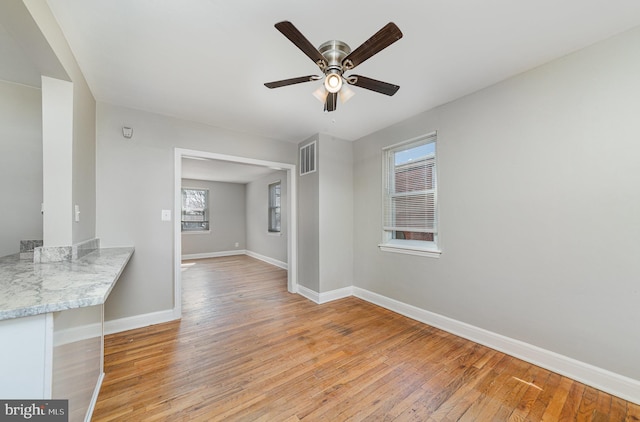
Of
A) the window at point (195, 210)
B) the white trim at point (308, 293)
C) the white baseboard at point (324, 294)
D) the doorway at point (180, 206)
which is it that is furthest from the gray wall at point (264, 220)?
the white baseboard at point (324, 294)

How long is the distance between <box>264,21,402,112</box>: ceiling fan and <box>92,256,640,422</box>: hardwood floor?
2.14 m

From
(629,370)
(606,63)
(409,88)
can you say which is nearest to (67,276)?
(409,88)

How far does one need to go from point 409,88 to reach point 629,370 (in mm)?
2707

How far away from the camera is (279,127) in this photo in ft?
11.0

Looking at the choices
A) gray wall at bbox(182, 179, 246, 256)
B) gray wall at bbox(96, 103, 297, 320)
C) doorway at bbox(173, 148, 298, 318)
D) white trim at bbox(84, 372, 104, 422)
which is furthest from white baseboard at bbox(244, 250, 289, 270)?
white trim at bbox(84, 372, 104, 422)

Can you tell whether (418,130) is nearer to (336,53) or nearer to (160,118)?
(336,53)

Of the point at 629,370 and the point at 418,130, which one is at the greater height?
the point at 418,130

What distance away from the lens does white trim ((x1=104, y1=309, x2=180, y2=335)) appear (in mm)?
2588

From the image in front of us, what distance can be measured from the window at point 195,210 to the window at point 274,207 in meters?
2.20

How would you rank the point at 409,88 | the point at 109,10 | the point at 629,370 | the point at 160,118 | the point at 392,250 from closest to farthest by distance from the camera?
the point at 109,10 → the point at 629,370 → the point at 409,88 → the point at 160,118 → the point at 392,250

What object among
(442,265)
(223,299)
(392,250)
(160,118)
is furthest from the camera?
(223,299)

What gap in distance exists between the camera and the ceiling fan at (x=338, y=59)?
129 centimetres

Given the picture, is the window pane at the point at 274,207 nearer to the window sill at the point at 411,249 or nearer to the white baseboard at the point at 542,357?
the window sill at the point at 411,249

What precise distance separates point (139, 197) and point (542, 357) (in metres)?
4.25
